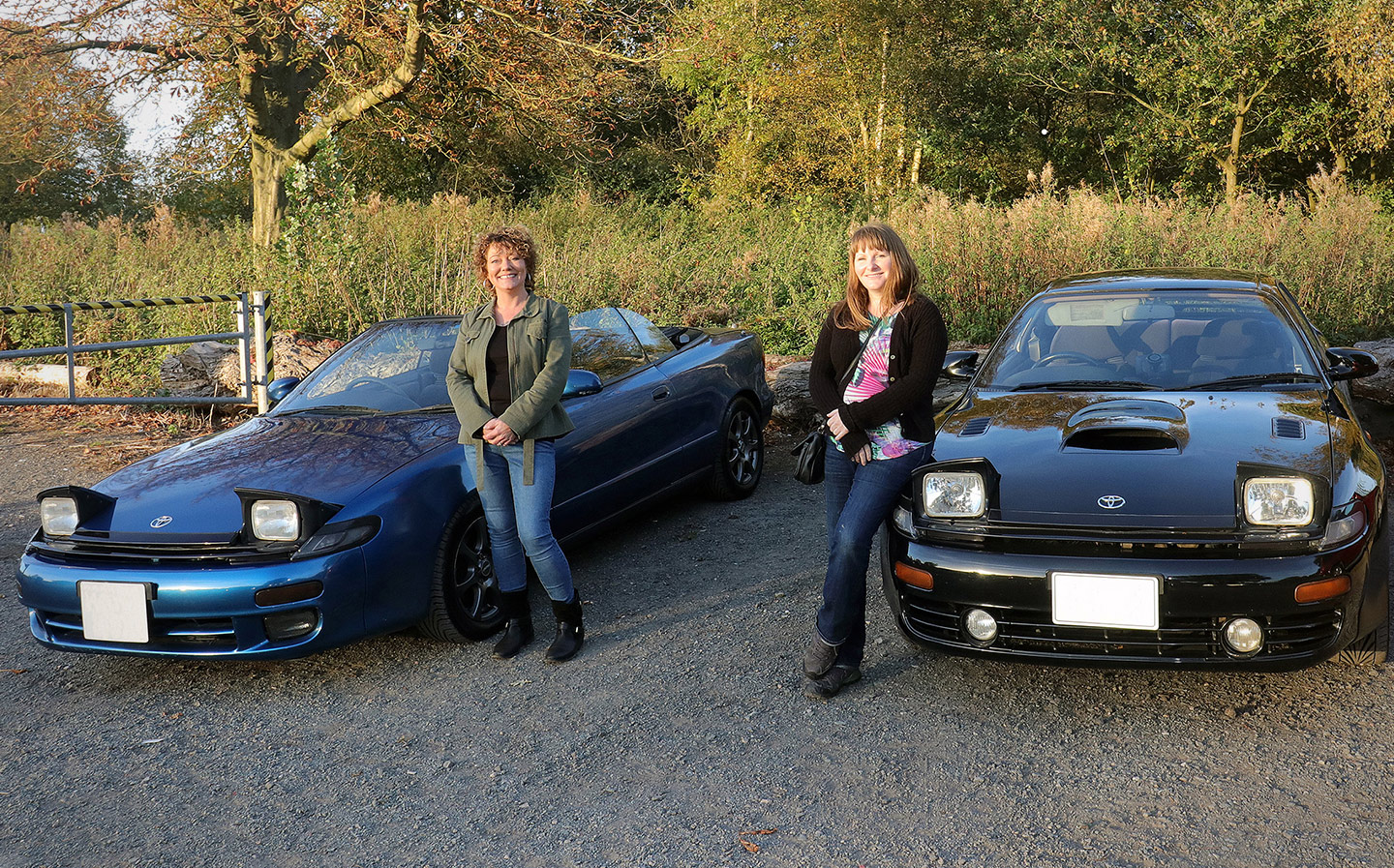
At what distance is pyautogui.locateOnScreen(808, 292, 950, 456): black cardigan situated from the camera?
3.59m

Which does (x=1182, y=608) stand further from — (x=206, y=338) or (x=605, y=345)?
(x=206, y=338)

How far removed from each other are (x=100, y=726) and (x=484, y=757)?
1441 millimetres

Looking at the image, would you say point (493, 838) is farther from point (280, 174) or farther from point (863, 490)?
point (280, 174)

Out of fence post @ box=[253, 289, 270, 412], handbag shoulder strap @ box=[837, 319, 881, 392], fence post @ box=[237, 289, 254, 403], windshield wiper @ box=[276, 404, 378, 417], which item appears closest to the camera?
handbag shoulder strap @ box=[837, 319, 881, 392]

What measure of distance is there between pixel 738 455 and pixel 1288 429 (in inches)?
135

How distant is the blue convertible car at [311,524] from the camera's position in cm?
387

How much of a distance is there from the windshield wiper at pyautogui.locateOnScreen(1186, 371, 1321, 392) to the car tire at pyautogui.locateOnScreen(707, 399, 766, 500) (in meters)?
2.82

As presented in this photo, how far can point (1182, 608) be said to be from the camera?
3281mm

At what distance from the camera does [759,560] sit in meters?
5.52

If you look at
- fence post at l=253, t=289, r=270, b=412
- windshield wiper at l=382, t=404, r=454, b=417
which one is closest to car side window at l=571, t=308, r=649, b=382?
windshield wiper at l=382, t=404, r=454, b=417

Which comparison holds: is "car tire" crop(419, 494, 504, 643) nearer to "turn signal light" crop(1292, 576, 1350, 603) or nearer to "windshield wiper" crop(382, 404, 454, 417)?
"windshield wiper" crop(382, 404, 454, 417)

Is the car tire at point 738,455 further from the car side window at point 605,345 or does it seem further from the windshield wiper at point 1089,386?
the windshield wiper at point 1089,386

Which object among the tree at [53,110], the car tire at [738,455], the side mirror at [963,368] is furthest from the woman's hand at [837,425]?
the tree at [53,110]

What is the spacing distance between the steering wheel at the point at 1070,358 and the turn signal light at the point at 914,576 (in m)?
1.55
